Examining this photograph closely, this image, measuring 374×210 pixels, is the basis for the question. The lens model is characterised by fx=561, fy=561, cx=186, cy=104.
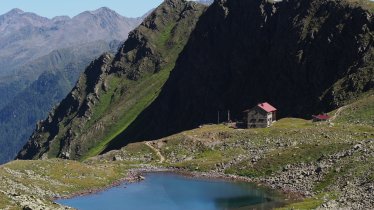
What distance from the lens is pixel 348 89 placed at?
18638 centimetres

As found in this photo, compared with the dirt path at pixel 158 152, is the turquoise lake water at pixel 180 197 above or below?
below

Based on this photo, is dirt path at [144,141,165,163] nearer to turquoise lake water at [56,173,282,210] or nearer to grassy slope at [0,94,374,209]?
grassy slope at [0,94,374,209]

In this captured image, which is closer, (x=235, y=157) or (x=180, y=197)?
(x=180, y=197)

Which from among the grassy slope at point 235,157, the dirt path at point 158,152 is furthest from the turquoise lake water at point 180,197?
the dirt path at point 158,152

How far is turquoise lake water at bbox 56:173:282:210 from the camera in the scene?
101 meters

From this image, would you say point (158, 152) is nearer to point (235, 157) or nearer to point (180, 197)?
point (235, 157)

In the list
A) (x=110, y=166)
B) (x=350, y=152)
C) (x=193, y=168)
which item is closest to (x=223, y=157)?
(x=193, y=168)

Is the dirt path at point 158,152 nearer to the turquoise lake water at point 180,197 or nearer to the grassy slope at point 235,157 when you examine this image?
the grassy slope at point 235,157

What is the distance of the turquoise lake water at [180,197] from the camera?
100938 millimetres

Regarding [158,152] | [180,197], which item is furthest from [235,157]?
[180,197]

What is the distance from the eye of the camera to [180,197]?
110625 mm

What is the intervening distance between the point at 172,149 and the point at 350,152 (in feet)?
180

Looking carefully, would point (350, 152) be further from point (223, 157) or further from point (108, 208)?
point (108, 208)

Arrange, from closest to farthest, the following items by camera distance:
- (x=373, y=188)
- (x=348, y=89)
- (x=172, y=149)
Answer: (x=373, y=188) → (x=172, y=149) → (x=348, y=89)
